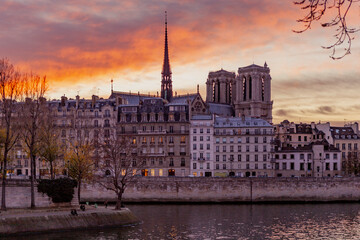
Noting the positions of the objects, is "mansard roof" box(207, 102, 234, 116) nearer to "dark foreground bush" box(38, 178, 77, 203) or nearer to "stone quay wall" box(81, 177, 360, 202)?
"stone quay wall" box(81, 177, 360, 202)

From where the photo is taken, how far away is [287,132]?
465 feet

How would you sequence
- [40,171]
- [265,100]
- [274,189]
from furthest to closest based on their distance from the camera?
[265,100]
[40,171]
[274,189]

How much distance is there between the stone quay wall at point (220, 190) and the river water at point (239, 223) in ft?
15.9

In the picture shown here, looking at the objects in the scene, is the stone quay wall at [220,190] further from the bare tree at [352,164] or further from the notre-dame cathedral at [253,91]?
the notre-dame cathedral at [253,91]

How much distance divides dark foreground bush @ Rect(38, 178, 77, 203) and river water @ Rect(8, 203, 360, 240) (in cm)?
885

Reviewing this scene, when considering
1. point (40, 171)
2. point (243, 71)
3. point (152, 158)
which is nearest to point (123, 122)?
point (152, 158)

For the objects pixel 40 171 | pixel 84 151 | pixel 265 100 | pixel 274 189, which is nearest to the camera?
pixel 84 151

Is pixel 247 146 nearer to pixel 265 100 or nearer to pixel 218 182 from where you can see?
pixel 218 182

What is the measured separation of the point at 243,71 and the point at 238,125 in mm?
66340

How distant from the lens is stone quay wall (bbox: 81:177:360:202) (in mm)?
100000

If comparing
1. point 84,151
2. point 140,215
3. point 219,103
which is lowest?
point 140,215

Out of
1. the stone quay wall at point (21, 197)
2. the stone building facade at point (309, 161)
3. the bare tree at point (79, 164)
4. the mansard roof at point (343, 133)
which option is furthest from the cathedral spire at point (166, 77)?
the stone quay wall at point (21, 197)

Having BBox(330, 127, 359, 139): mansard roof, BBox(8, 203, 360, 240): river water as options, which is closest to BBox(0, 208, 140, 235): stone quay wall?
BBox(8, 203, 360, 240): river water

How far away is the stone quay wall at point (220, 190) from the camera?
100000 mm
